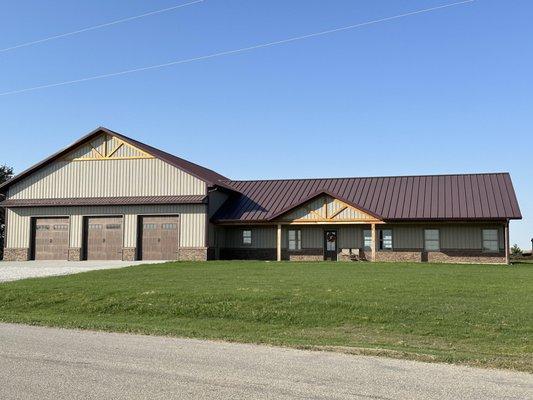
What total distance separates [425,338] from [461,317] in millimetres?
1782

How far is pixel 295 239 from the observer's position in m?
35.2

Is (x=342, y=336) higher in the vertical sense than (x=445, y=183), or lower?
lower

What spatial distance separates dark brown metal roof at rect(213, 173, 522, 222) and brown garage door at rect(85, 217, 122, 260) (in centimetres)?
596

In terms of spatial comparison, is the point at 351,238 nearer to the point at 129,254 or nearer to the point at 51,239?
the point at 129,254

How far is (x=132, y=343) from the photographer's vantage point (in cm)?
967

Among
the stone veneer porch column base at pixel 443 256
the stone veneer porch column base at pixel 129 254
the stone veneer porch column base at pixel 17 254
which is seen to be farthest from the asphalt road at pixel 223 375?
the stone veneer porch column base at pixel 17 254

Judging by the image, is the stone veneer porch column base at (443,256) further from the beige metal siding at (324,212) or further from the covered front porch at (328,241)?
the beige metal siding at (324,212)

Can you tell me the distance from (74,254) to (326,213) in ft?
49.4

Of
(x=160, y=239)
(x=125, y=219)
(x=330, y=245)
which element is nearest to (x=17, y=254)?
(x=125, y=219)

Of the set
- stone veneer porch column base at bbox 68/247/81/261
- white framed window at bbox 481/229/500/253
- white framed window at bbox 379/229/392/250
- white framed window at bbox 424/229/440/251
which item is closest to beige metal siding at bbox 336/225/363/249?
white framed window at bbox 379/229/392/250

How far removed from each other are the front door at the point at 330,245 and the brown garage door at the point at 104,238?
12.1m

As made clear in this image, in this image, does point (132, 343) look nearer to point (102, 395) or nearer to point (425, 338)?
point (102, 395)

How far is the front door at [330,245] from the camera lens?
1352 inches

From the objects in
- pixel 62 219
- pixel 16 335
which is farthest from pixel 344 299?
pixel 62 219
